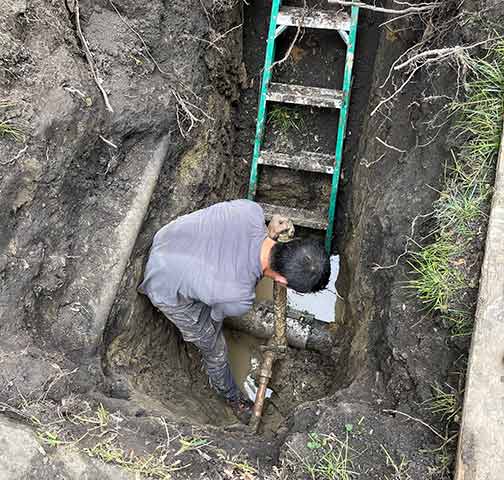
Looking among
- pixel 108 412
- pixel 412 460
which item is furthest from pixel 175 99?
pixel 412 460

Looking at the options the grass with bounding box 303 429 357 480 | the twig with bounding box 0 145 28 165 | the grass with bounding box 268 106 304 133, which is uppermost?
the grass with bounding box 268 106 304 133

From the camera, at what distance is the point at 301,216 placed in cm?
382

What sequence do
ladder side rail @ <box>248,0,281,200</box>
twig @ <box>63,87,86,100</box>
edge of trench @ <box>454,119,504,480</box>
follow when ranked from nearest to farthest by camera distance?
edge of trench @ <box>454,119,504,480</box> < twig @ <box>63,87,86,100</box> < ladder side rail @ <box>248,0,281,200</box>

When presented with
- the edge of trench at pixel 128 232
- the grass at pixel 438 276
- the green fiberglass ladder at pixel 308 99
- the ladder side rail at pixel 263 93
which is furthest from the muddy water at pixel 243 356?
the grass at pixel 438 276

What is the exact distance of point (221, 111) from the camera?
3656 mm

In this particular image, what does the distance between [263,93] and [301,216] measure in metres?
0.95

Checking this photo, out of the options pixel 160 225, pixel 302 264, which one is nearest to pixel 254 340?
pixel 160 225

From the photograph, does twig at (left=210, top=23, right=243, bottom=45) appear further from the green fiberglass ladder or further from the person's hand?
the person's hand

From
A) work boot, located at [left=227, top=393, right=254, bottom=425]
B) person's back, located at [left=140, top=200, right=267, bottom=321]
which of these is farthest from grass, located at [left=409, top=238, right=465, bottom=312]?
work boot, located at [left=227, top=393, right=254, bottom=425]

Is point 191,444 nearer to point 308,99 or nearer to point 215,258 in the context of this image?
point 215,258

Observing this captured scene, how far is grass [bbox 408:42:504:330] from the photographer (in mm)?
2180

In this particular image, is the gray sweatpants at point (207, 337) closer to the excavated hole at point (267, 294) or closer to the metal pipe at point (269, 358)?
the excavated hole at point (267, 294)

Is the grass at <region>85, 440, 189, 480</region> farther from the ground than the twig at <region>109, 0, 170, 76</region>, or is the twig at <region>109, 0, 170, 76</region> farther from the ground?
the twig at <region>109, 0, 170, 76</region>

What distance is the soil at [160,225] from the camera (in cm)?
224
